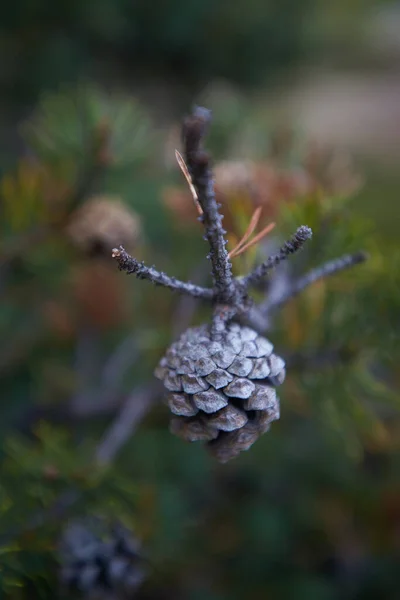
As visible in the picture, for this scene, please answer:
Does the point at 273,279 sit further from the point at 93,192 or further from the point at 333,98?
the point at 333,98

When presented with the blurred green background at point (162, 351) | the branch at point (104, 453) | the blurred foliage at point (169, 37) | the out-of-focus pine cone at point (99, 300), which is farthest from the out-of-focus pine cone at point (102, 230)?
the blurred foliage at point (169, 37)

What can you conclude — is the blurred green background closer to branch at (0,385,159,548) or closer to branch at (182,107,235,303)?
branch at (0,385,159,548)

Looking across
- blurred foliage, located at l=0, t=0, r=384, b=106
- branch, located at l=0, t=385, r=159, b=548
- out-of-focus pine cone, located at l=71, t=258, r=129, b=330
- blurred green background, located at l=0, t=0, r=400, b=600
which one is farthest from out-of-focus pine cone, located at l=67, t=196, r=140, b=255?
blurred foliage, located at l=0, t=0, r=384, b=106

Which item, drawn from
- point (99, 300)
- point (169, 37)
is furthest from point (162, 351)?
point (169, 37)

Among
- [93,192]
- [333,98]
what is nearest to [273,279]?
[93,192]

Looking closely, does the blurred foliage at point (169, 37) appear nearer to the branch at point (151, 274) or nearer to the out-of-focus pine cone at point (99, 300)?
the out-of-focus pine cone at point (99, 300)
